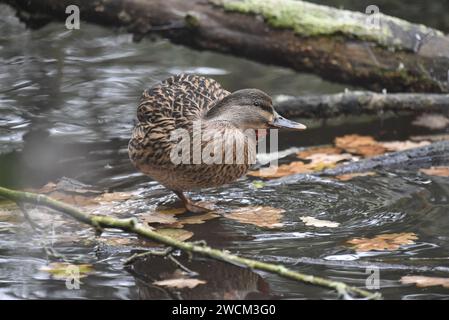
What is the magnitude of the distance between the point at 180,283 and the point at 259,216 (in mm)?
1327

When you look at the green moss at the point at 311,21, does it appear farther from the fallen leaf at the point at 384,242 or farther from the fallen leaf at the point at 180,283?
the fallen leaf at the point at 180,283

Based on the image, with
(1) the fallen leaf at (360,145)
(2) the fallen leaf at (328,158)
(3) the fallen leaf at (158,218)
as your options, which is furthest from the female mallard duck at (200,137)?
(1) the fallen leaf at (360,145)

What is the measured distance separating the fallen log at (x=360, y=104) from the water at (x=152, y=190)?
20 centimetres

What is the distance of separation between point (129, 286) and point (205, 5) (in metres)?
4.19

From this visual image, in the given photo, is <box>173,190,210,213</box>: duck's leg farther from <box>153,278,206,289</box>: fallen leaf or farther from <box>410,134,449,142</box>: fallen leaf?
<box>410,134,449,142</box>: fallen leaf

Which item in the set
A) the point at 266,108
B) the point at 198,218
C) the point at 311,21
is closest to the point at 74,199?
the point at 198,218

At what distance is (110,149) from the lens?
25.0ft

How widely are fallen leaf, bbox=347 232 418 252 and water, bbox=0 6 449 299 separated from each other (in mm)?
67

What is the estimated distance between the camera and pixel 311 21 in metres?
8.16

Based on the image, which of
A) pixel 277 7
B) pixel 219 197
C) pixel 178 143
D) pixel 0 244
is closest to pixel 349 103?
pixel 277 7

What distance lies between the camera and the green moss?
812 centimetres

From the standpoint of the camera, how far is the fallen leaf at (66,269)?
476cm

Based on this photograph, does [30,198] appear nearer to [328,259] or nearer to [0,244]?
[0,244]

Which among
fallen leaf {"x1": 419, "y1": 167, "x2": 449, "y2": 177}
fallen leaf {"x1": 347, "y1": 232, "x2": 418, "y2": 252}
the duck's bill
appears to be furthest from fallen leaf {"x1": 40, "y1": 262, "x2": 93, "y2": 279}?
fallen leaf {"x1": 419, "y1": 167, "x2": 449, "y2": 177}
